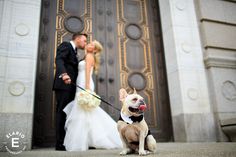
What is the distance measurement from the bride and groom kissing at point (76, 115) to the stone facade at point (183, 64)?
0.69 metres

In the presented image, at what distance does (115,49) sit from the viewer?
214 inches

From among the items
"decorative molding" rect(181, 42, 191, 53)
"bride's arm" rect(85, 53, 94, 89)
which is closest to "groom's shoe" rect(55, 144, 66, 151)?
"bride's arm" rect(85, 53, 94, 89)

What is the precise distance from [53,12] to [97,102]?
2.64 meters

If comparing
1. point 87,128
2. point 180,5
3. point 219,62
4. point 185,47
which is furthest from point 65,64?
point 219,62

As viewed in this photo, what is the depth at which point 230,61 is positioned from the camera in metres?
5.47

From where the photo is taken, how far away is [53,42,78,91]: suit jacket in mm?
3682

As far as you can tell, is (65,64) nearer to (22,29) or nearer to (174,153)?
(22,29)

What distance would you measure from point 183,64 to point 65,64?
9.26 feet

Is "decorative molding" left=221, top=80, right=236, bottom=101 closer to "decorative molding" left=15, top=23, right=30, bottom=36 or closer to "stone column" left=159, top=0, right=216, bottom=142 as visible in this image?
"stone column" left=159, top=0, right=216, bottom=142

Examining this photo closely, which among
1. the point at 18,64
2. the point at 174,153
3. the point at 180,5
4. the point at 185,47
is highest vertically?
the point at 180,5

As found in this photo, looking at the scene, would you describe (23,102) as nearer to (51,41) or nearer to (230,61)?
(51,41)

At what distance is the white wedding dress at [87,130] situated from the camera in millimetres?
3473

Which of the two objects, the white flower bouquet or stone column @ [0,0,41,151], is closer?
the white flower bouquet

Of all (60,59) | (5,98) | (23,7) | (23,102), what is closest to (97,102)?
(60,59)
